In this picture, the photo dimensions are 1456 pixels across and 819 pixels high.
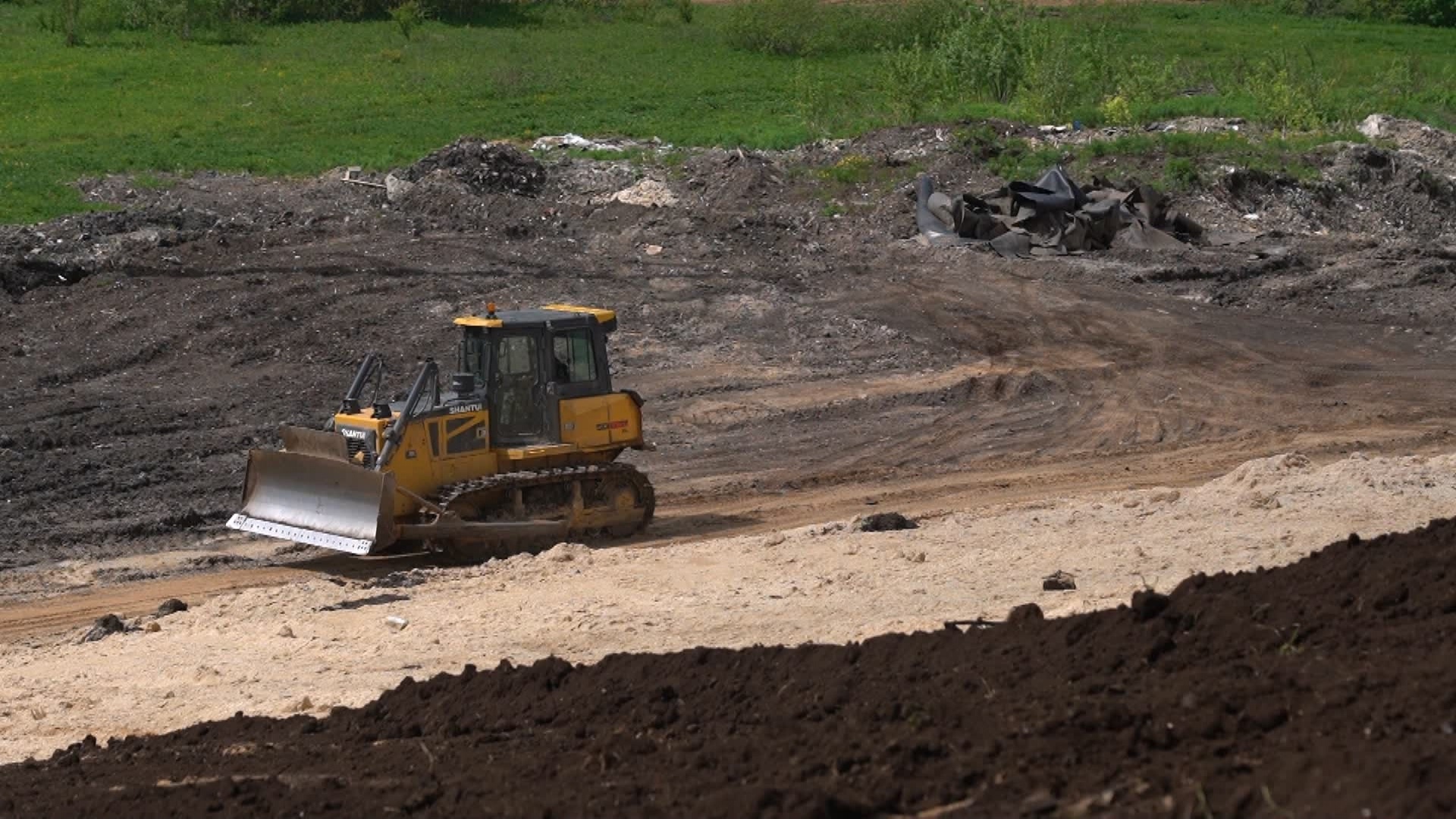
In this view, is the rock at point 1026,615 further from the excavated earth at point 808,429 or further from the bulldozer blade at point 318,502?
the bulldozer blade at point 318,502

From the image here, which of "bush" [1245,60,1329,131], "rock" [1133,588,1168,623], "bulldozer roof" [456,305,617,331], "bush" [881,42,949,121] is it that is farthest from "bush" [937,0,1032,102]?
"rock" [1133,588,1168,623]

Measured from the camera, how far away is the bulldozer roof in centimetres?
1636

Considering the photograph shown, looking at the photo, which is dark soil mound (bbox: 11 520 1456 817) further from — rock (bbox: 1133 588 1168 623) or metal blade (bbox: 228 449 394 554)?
metal blade (bbox: 228 449 394 554)

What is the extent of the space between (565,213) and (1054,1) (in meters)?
38.1

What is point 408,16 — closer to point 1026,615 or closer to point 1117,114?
point 1117,114

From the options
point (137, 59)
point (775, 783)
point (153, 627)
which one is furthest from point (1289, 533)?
point (137, 59)

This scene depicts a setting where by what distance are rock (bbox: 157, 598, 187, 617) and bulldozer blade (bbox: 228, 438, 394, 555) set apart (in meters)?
1.34

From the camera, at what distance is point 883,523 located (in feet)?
53.3

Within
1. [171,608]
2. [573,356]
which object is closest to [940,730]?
[171,608]

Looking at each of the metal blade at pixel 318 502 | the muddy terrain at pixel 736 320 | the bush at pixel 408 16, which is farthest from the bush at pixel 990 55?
the metal blade at pixel 318 502

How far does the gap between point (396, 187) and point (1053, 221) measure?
1067cm

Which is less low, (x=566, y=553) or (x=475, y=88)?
(x=475, y=88)

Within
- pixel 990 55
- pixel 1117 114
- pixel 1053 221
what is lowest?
pixel 1053 221

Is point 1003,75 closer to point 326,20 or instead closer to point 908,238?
point 908,238
